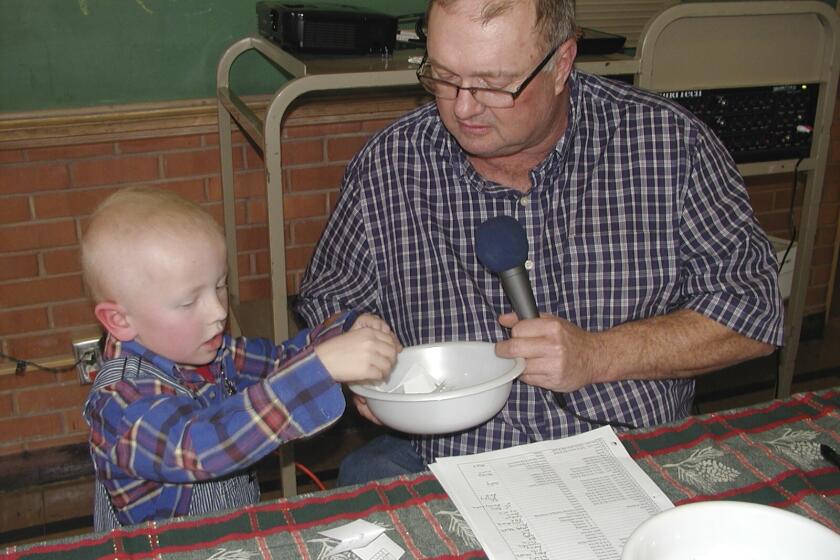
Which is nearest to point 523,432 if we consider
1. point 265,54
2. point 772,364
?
point 265,54

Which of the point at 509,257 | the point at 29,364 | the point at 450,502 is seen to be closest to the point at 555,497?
the point at 450,502

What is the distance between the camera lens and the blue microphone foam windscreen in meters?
1.22

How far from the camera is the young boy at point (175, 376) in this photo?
1104 mm

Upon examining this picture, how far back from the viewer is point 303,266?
263cm

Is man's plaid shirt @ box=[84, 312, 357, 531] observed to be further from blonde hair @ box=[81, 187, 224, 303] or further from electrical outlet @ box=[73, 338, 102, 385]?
electrical outlet @ box=[73, 338, 102, 385]

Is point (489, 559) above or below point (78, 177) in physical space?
below

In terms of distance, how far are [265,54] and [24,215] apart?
78cm

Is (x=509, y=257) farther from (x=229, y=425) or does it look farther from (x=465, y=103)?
(x=229, y=425)

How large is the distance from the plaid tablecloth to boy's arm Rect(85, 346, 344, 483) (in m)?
0.09

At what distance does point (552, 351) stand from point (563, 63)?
54 cm

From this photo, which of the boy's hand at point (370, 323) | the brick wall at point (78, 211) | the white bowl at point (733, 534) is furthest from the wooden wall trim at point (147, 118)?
the white bowl at point (733, 534)

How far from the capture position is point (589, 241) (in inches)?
60.0

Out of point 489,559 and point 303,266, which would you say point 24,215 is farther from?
point 489,559

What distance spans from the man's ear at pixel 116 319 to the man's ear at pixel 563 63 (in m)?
0.82
